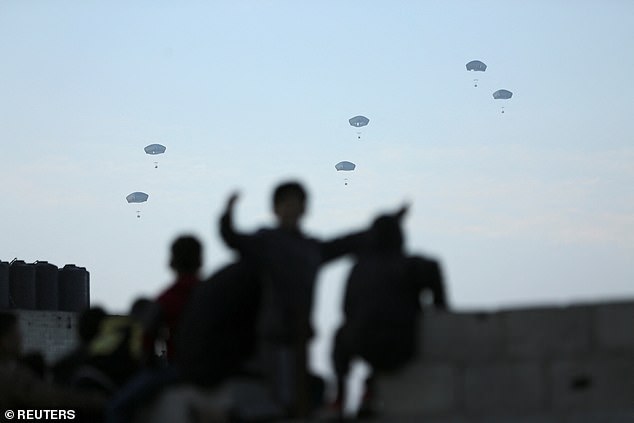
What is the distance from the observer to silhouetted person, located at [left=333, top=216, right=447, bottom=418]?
9727 millimetres

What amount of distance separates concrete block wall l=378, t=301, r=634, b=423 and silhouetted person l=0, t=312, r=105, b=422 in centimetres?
212

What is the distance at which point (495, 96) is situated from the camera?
253ft

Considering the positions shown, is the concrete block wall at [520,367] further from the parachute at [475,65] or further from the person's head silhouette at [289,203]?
the parachute at [475,65]

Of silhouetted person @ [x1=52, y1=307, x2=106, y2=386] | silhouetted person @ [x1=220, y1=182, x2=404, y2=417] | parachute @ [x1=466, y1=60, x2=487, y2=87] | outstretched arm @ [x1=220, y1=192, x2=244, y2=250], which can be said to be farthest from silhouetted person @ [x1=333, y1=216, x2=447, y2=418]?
parachute @ [x1=466, y1=60, x2=487, y2=87]

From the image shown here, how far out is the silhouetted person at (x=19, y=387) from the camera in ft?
33.7

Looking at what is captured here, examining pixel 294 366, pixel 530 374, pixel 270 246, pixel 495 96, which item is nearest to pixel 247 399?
pixel 294 366

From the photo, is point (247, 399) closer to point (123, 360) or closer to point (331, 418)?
point (331, 418)

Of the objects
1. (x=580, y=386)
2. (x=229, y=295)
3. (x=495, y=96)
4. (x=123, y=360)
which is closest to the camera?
Result: (x=580, y=386)

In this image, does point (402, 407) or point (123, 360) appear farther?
point (123, 360)

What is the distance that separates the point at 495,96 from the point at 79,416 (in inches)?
2659

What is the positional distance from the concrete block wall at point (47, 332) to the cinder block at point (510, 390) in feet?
229

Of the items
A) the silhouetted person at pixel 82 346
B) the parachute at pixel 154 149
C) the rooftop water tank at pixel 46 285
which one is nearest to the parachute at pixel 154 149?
the parachute at pixel 154 149

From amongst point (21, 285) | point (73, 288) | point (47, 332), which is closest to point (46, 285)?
point (21, 285)

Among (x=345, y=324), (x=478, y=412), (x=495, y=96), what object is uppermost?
(x=495, y=96)
